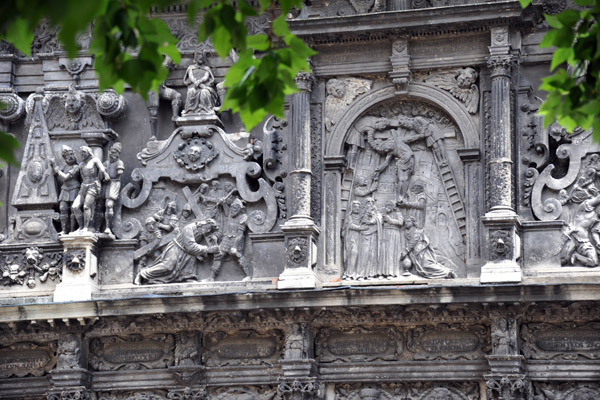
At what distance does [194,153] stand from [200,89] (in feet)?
2.48

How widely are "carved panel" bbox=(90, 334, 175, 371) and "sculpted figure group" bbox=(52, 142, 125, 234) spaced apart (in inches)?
48.9

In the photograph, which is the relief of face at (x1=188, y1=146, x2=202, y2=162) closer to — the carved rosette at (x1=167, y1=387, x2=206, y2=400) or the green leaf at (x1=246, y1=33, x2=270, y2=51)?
the carved rosette at (x1=167, y1=387, x2=206, y2=400)

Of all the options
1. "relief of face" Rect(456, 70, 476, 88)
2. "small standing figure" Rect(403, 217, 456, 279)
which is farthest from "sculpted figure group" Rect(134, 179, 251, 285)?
"relief of face" Rect(456, 70, 476, 88)

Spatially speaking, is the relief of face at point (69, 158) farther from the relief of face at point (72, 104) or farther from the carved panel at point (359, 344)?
the carved panel at point (359, 344)

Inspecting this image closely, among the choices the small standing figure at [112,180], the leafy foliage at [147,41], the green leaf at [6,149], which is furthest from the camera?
the small standing figure at [112,180]

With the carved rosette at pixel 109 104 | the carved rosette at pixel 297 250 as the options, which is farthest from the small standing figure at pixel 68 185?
the carved rosette at pixel 297 250

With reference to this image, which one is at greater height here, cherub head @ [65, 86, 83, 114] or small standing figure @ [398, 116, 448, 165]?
cherub head @ [65, 86, 83, 114]

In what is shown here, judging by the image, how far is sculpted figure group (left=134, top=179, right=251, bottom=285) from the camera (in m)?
15.6

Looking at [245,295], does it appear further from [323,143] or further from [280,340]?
[323,143]

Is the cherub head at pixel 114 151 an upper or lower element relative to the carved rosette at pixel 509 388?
upper

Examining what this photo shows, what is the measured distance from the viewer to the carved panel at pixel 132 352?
51.0ft

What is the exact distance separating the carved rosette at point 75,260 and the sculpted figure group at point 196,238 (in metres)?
0.63

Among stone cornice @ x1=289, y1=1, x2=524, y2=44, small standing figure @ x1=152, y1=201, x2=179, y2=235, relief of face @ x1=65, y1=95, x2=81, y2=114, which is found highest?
stone cornice @ x1=289, y1=1, x2=524, y2=44

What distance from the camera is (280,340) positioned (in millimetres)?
15305
